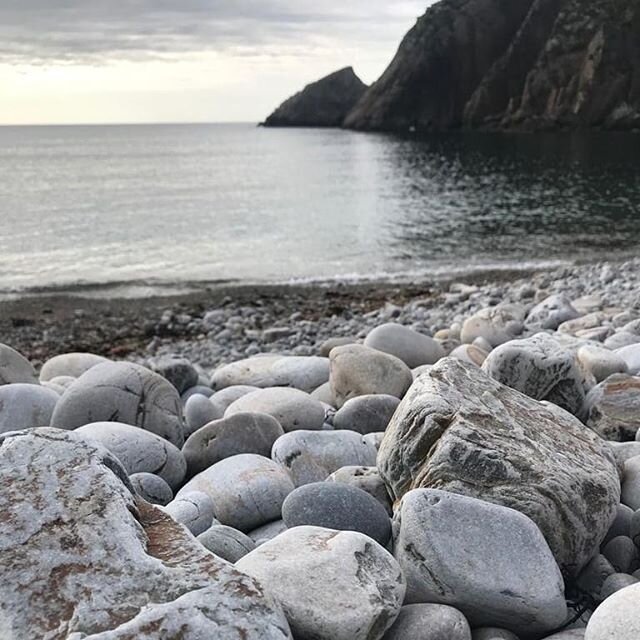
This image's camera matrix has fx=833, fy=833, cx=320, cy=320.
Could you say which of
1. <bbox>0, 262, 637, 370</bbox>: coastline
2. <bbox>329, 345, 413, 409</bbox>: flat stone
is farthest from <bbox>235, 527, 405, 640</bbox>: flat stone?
<bbox>0, 262, 637, 370</bbox>: coastline

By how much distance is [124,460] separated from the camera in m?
4.41

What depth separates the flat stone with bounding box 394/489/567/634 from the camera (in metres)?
2.87

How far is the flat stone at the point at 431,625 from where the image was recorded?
106 inches

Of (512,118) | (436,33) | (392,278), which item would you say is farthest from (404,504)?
(436,33)

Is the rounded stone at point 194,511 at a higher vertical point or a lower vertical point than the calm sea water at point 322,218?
higher

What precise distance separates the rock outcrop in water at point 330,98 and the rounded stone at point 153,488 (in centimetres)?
13916

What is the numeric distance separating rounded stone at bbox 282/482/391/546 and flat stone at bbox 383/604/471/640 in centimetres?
55

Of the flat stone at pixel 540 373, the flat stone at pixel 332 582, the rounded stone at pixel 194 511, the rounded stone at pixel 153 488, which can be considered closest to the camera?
the flat stone at pixel 332 582

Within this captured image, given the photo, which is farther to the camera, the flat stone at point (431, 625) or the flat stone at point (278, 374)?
the flat stone at point (278, 374)

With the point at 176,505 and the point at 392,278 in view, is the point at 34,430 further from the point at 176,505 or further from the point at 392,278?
the point at 392,278

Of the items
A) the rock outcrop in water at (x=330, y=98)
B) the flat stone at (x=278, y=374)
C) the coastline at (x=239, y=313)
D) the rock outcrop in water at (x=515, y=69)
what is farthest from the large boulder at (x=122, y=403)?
the rock outcrop in water at (x=330, y=98)

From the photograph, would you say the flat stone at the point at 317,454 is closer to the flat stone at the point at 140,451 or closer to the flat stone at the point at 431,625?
the flat stone at the point at 140,451

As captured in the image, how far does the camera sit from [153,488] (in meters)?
4.17

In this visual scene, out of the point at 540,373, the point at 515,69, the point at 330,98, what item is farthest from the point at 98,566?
the point at 330,98
